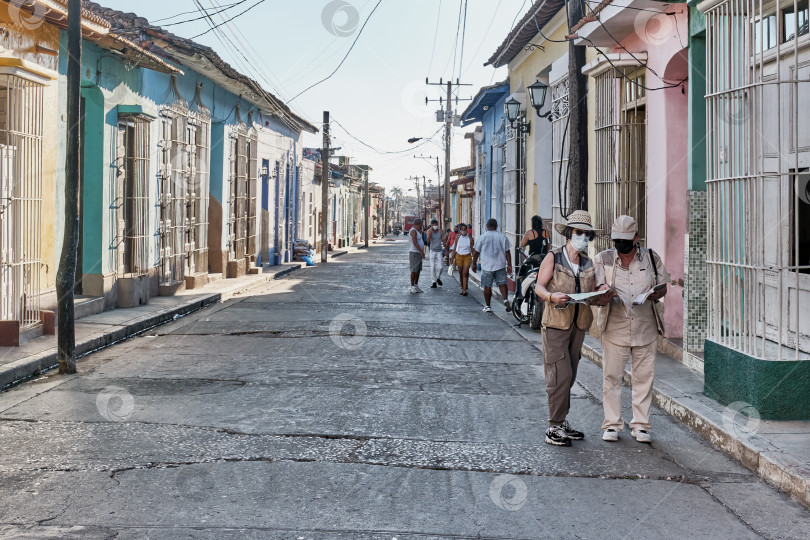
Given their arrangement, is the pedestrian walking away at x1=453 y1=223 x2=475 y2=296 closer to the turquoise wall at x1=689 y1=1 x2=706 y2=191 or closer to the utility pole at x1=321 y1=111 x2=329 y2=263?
the turquoise wall at x1=689 y1=1 x2=706 y2=191

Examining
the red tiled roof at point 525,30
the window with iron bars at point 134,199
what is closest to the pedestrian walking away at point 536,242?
the red tiled roof at point 525,30

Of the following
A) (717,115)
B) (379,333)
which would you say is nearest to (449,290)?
(379,333)

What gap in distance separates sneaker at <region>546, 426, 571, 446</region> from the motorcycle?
4.87 metres

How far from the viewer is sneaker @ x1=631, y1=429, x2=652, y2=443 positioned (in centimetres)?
620

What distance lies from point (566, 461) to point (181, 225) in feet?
43.6

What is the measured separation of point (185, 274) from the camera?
1819 centimetres

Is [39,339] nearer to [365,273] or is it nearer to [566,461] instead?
[566,461]

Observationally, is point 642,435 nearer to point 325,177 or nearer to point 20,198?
point 20,198

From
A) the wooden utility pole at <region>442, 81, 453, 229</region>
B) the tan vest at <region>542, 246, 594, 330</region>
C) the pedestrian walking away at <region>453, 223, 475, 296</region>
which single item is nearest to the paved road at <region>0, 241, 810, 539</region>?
the tan vest at <region>542, 246, 594, 330</region>

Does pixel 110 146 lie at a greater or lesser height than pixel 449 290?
greater

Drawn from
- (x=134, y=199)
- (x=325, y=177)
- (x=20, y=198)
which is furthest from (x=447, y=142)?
(x=20, y=198)

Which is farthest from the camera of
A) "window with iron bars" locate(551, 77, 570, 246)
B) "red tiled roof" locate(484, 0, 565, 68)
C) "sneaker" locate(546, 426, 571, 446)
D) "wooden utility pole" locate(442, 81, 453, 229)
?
"wooden utility pole" locate(442, 81, 453, 229)

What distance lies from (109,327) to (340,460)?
6787 mm

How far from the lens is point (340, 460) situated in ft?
18.1
